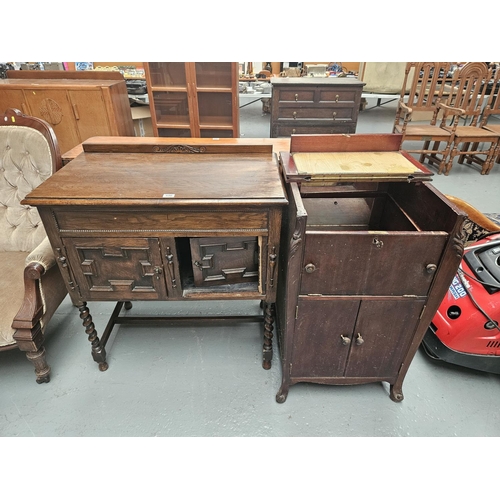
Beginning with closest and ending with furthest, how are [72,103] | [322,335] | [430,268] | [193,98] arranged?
[430,268] < [322,335] < [72,103] < [193,98]

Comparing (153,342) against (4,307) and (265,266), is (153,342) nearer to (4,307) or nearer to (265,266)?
(4,307)

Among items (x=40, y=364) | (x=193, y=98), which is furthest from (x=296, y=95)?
(x=40, y=364)

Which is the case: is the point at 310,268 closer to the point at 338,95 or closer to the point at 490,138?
the point at 338,95

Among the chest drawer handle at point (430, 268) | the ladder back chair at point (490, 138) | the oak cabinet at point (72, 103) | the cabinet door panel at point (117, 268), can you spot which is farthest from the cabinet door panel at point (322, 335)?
the ladder back chair at point (490, 138)

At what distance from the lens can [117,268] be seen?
1375 mm

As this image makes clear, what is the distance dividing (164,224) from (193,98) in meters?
2.56

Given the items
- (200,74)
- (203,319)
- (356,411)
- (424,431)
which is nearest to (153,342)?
(203,319)

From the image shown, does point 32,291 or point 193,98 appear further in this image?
point 193,98

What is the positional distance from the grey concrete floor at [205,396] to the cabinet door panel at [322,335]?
0.23 metres

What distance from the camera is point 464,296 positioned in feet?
5.34

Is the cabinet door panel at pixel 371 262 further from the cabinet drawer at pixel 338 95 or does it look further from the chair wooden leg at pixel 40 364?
the cabinet drawer at pixel 338 95

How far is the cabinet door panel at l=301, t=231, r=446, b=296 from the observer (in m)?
1.13

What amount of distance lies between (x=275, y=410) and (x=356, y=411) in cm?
39

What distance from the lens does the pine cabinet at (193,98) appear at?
3.26m
